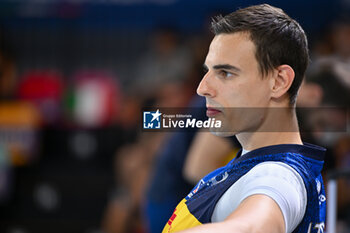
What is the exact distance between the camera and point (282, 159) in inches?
50.6

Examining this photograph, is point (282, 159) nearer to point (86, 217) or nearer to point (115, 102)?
point (86, 217)

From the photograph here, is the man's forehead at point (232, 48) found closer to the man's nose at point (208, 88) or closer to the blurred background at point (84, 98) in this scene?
the man's nose at point (208, 88)

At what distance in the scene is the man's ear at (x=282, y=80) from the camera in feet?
4.30

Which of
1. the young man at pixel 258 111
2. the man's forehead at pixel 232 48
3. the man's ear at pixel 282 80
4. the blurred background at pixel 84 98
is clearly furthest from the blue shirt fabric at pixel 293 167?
the blurred background at pixel 84 98

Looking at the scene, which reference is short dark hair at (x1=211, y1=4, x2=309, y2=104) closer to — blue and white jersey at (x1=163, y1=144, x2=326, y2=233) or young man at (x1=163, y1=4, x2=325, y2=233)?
young man at (x1=163, y1=4, x2=325, y2=233)

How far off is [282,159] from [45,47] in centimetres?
510

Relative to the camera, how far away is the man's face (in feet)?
4.26

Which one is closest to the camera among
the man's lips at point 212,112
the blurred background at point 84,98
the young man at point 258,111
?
the young man at point 258,111

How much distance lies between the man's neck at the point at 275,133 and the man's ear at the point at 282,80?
6 cm

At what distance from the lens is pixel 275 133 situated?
54.5 inches

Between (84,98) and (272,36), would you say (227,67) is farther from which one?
(84,98)

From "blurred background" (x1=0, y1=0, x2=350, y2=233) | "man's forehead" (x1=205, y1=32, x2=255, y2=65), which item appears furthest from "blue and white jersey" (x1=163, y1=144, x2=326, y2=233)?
"blurred background" (x1=0, y1=0, x2=350, y2=233)

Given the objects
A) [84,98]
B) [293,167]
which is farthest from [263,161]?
[84,98]

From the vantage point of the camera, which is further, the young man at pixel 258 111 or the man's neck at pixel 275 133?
the man's neck at pixel 275 133
